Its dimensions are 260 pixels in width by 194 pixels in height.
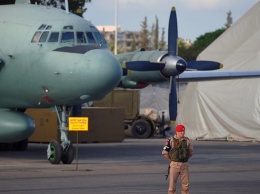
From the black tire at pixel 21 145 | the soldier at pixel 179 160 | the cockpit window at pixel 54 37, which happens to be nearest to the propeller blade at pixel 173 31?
the black tire at pixel 21 145

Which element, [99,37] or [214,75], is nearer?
[99,37]

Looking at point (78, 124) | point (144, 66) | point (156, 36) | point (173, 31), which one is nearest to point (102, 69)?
point (78, 124)

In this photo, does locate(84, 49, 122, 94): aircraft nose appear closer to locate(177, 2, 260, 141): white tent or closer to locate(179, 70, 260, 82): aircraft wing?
locate(179, 70, 260, 82): aircraft wing

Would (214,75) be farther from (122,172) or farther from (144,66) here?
(122,172)

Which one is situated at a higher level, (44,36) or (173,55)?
(44,36)

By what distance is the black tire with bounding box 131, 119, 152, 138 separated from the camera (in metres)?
46.8

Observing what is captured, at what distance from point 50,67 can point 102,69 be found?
1713 mm

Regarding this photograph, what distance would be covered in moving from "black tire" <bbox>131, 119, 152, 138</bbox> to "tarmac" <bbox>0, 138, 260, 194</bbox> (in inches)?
487

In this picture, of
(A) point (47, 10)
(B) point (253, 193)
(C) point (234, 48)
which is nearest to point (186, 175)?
(B) point (253, 193)

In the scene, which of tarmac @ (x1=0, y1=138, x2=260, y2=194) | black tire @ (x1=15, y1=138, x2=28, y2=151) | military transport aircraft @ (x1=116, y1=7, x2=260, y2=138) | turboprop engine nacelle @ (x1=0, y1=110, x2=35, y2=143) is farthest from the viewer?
black tire @ (x1=15, y1=138, x2=28, y2=151)

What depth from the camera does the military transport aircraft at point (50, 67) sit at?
24844 millimetres

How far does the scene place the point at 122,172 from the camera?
23750mm

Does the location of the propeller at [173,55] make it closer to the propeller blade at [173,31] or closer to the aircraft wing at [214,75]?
the propeller blade at [173,31]

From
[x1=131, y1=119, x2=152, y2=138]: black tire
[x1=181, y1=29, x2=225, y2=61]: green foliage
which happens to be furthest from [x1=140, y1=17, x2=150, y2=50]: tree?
[x1=131, y1=119, x2=152, y2=138]: black tire
